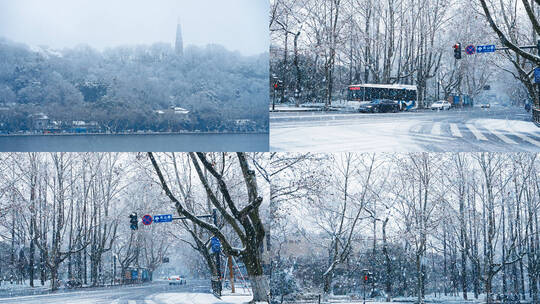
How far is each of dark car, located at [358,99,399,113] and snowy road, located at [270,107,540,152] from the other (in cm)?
5

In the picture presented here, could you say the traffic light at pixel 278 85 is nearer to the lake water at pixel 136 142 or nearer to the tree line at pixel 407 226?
the lake water at pixel 136 142

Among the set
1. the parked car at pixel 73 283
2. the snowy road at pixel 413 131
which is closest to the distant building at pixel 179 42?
the snowy road at pixel 413 131

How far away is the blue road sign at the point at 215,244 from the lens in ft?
16.8

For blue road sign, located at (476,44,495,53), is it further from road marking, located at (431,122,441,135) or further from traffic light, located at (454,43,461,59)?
road marking, located at (431,122,441,135)

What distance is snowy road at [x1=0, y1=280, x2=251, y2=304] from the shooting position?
5077mm

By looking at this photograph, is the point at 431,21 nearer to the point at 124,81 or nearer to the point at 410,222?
the point at 410,222

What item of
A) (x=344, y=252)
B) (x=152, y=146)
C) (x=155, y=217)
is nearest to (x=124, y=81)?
(x=152, y=146)

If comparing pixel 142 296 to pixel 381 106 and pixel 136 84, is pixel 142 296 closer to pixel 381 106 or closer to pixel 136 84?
pixel 136 84

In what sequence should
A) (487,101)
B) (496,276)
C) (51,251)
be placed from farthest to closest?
(51,251) → (496,276) → (487,101)

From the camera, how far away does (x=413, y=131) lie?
15.4ft

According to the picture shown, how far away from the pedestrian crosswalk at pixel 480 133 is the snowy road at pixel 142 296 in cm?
234

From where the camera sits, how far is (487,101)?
4605 millimetres

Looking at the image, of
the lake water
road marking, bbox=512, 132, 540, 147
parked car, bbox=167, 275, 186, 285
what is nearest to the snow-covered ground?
parked car, bbox=167, 275, 186, 285

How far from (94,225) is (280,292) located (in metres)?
1.97
